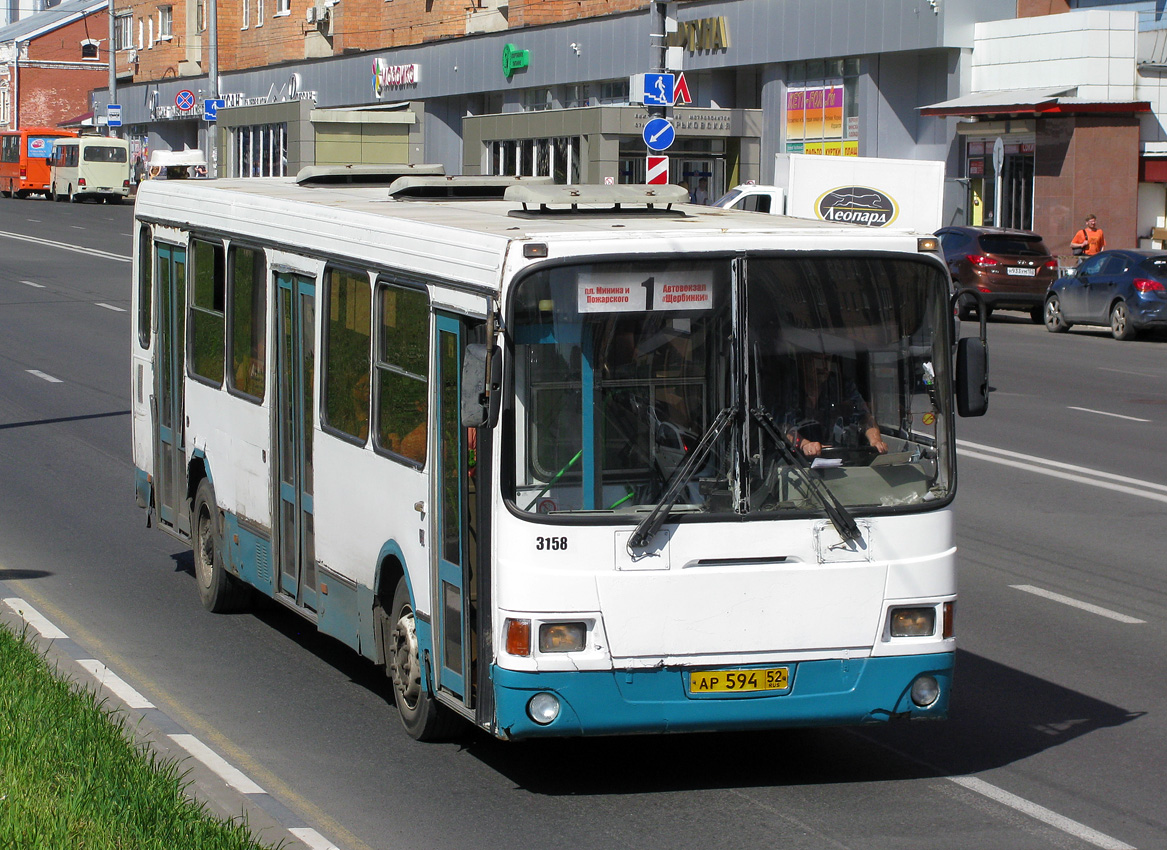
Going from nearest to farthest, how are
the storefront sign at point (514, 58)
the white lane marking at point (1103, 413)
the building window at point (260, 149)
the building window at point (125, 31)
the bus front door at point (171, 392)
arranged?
the bus front door at point (171, 392) < the white lane marking at point (1103, 413) < the building window at point (260, 149) < the storefront sign at point (514, 58) < the building window at point (125, 31)

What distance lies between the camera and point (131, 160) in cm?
7700

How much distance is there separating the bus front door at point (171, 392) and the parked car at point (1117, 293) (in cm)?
2142

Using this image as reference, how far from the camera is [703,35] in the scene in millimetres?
46125

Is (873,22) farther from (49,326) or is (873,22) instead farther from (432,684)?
(432,684)

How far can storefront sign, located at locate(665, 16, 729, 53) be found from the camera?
45156 millimetres

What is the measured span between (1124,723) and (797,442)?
244 cm

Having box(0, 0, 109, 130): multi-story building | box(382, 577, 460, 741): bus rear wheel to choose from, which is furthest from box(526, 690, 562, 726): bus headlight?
box(0, 0, 109, 130): multi-story building

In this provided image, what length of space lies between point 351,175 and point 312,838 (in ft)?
17.8

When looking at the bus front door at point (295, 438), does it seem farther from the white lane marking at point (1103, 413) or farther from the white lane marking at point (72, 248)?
the white lane marking at point (72, 248)

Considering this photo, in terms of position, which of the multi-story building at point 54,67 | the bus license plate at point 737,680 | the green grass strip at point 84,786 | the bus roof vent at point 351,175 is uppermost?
the multi-story building at point 54,67

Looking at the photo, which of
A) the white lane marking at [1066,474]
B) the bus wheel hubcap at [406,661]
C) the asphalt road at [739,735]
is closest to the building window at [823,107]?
the white lane marking at [1066,474]

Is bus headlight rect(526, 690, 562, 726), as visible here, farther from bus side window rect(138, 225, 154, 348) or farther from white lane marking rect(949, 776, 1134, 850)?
bus side window rect(138, 225, 154, 348)

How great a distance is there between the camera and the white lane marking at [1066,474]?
1441 cm

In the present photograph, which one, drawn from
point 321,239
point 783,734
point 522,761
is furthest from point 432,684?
point 321,239
